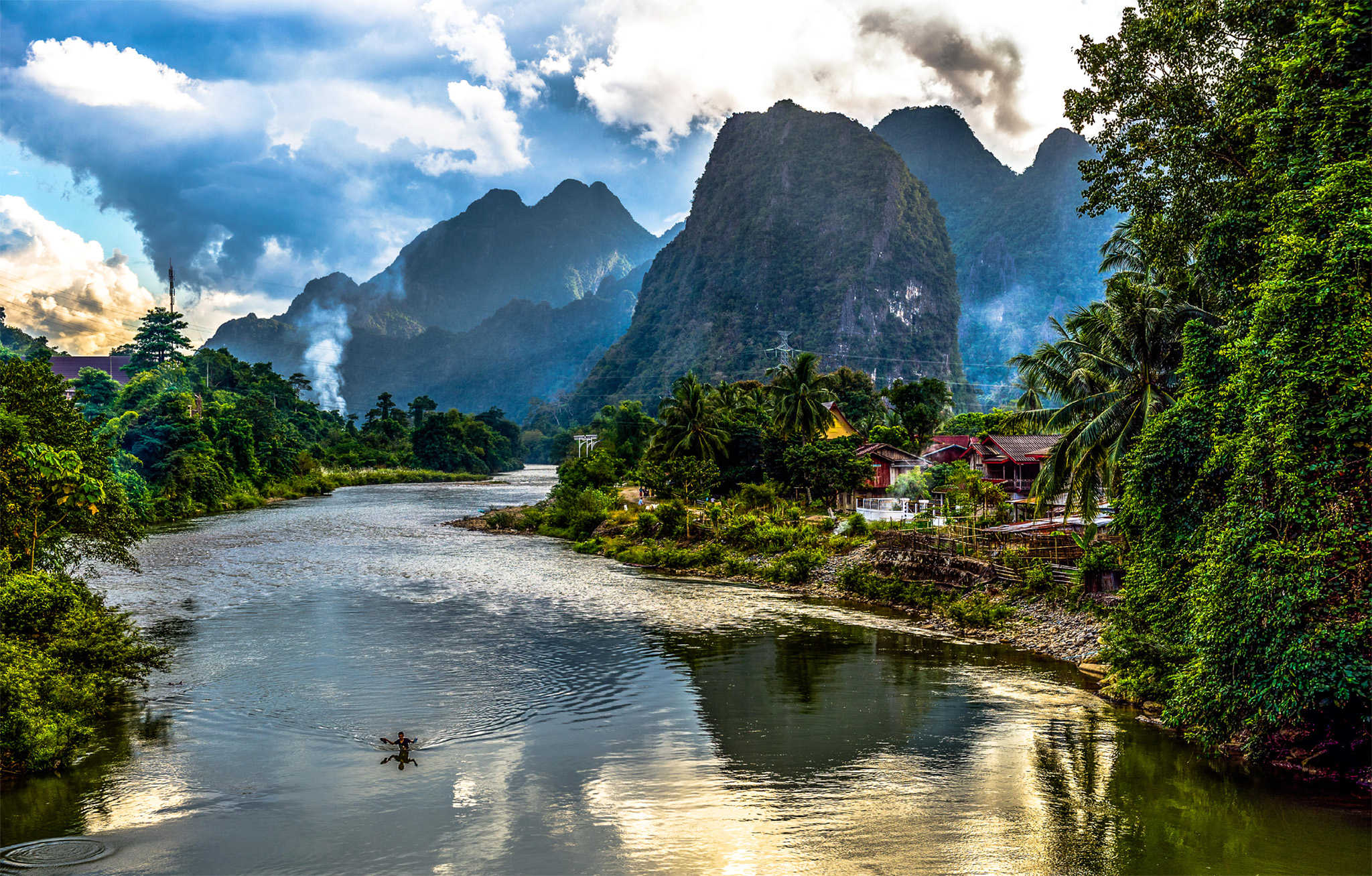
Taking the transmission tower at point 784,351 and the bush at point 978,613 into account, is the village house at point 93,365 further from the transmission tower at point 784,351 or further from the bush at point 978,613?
the bush at point 978,613

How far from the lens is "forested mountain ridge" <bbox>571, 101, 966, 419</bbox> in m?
153

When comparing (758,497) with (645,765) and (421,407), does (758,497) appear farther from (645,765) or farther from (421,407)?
(421,407)

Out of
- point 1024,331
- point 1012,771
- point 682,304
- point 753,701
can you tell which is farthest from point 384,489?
point 1024,331

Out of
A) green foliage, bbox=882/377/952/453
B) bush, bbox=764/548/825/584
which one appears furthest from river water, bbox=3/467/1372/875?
green foliage, bbox=882/377/952/453

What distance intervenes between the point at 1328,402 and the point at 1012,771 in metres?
7.91

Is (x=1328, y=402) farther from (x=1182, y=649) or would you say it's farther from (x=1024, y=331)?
(x=1024, y=331)

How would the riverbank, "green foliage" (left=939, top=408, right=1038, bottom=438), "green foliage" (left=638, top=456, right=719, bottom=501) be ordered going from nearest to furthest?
the riverbank
"green foliage" (left=638, top=456, right=719, bottom=501)
"green foliage" (left=939, top=408, right=1038, bottom=438)

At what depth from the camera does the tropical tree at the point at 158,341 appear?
91.3 m

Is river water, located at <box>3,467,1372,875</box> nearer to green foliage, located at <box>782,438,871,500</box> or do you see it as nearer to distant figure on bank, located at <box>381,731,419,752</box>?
distant figure on bank, located at <box>381,731,419,752</box>

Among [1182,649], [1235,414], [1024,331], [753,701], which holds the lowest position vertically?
[753,701]

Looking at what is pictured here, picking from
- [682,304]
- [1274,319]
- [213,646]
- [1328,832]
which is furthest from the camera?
[682,304]

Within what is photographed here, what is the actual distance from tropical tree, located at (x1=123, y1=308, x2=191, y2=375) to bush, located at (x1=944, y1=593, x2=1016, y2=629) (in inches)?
3831

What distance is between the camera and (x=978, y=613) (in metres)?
25.1

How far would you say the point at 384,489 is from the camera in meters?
97.2
